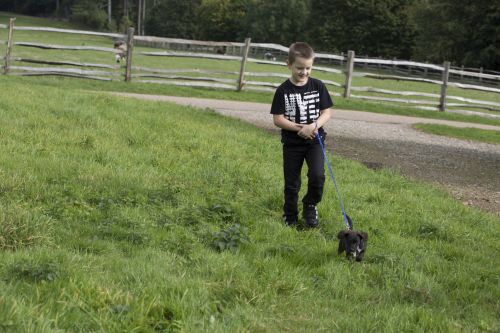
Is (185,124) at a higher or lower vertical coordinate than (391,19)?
lower

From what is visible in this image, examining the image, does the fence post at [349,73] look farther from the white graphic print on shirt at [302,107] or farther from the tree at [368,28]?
the tree at [368,28]

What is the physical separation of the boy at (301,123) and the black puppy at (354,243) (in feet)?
3.03

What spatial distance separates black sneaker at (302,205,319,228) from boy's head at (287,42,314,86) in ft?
3.99

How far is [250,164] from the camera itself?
802cm

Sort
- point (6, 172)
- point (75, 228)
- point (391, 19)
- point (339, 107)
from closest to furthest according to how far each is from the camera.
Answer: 1. point (75, 228)
2. point (6, 172)
3. point (339, 107)
4. point (391, 19)

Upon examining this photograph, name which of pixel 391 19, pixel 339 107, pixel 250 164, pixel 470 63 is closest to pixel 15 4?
pixel 391 19

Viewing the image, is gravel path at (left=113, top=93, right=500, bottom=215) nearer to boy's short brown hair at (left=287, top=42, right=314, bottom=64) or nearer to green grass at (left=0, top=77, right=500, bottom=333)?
green grass at (left=0, top=77, right=500, bottom=333)

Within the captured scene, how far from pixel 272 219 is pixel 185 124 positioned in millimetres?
4724

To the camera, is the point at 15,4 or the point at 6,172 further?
the point at 15,4

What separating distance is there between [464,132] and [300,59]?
10870 mm

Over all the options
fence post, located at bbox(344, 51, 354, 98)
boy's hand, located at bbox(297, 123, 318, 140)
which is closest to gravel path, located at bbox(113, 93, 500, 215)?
boy's hand, located at bbox(297, 123, 318, 140)

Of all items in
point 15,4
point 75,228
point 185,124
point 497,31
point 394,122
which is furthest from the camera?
point 15,4

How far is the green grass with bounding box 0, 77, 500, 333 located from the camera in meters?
3.50

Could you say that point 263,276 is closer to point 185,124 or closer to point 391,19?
point 185,124
